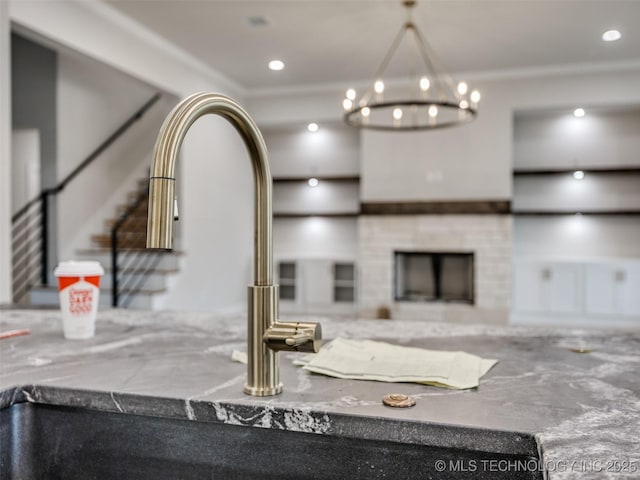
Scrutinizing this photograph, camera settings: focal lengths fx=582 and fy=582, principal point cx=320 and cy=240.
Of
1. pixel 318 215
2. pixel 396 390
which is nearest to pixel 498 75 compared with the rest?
pixel 318 215

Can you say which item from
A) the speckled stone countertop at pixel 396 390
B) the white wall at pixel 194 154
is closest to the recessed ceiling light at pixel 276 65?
the white wall at pixel 194 154

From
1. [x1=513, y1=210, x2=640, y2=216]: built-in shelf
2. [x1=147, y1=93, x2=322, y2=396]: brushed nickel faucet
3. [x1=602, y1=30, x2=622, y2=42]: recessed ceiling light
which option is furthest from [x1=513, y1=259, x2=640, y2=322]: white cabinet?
[x1=147, y1=93, x2=322, y2=396]: brushed nickel faucet

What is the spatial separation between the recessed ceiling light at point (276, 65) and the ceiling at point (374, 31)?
78 millimetres

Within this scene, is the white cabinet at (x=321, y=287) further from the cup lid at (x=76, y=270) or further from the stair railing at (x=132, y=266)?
the cup lid at (x=76, y=270)

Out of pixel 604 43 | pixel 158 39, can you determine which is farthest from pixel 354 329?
pixel 604 43

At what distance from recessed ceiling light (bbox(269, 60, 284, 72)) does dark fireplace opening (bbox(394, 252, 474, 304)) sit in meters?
2.43

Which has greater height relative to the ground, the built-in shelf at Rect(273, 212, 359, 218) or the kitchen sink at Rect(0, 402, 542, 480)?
the built-in shelf at Rect(273, 212, 359, 218)

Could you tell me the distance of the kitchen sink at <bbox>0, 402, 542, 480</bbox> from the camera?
0.80m

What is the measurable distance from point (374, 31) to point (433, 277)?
308 cm

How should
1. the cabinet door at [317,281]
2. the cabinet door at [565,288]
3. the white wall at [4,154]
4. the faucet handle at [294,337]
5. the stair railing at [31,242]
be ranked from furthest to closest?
the cabinet door at [317,281] → the cabinet door at [565,288] → the stair railing at [31,242] → the white wall at [4,154] → the faucet handle at [294,337]

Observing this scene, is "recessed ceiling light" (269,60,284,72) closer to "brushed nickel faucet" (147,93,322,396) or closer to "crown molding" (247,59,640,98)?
"crown molding" (247,59,640,98)

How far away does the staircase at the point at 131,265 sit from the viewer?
5.25 metres

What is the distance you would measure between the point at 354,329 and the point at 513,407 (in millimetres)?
732

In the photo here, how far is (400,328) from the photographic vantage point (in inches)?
62.1
